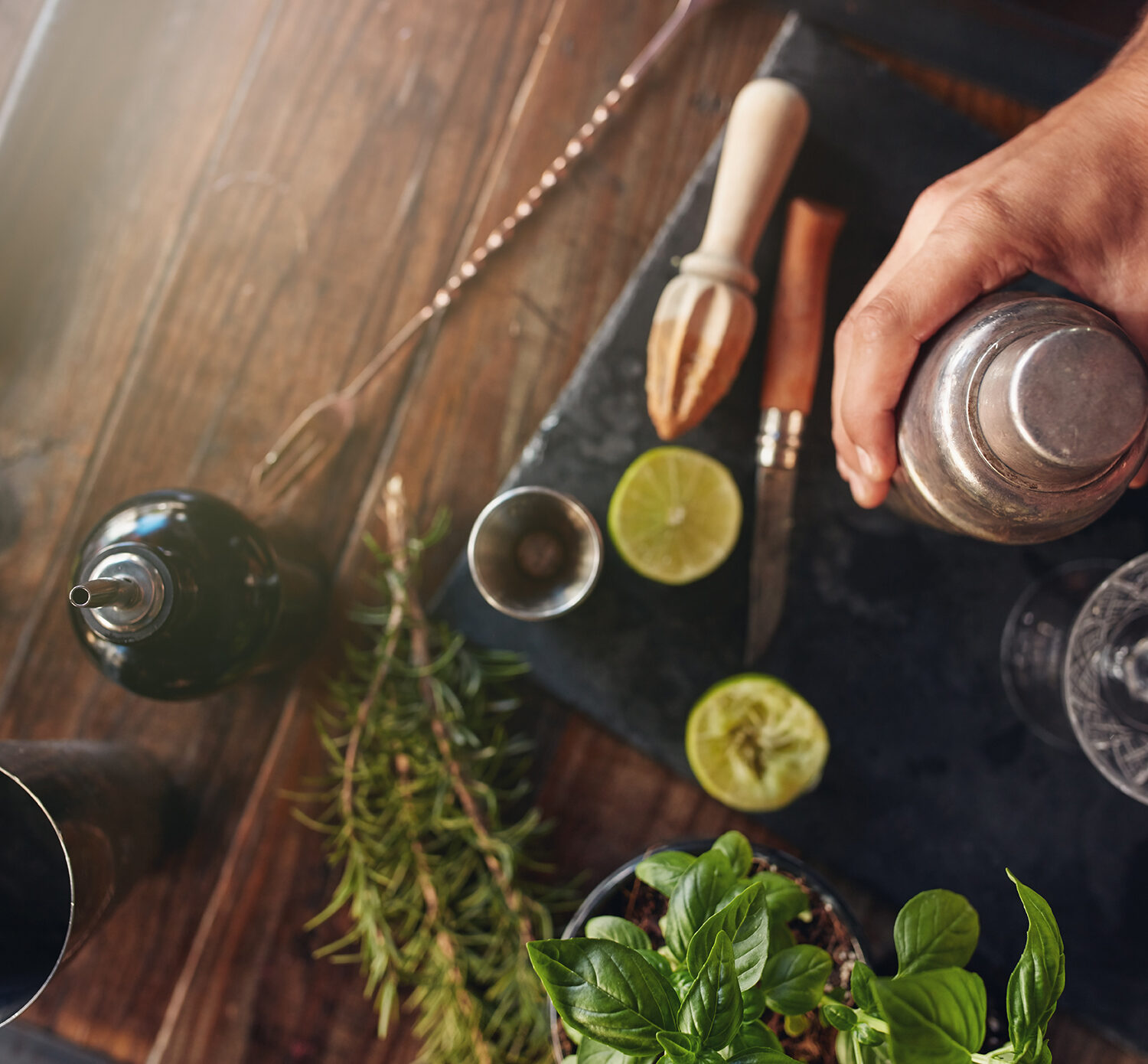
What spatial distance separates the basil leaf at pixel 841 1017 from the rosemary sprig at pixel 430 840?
0.45 meters

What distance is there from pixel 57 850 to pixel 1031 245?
1199 millimetres

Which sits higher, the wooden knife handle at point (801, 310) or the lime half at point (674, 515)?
the wooden knife handle at point (801, 310)

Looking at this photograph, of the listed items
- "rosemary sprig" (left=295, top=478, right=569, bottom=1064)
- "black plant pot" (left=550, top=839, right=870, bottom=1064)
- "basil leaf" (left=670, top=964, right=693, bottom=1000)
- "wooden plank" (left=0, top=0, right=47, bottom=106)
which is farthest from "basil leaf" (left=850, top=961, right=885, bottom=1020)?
"wooden plank" (left=0, top=0, right=47, bottom=106)

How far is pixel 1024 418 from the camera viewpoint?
2.06 feet

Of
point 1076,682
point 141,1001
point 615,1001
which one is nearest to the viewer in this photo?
point 615,1001

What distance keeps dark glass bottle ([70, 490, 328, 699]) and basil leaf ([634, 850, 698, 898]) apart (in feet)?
1.56

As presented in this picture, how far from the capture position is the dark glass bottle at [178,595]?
748mm

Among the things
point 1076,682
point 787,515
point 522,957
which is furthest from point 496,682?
point 1076,682

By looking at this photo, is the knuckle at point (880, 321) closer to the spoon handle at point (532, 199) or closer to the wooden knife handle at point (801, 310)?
the wooden knife handle at point (801, 310)

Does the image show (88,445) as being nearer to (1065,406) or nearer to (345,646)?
(345,646)

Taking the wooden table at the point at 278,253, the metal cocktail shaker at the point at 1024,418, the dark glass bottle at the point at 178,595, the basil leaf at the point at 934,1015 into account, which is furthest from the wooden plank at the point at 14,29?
the basil leaf at the point at 934,1015

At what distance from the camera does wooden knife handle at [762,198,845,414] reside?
3.46 feet

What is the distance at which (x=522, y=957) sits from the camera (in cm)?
99

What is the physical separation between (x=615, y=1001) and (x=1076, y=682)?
2.33ft
